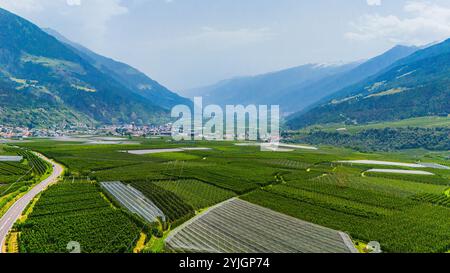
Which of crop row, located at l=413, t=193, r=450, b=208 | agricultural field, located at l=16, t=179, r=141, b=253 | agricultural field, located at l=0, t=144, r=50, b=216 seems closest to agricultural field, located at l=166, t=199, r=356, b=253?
agricultural field, located at l=16, t=179, r=141, b=253

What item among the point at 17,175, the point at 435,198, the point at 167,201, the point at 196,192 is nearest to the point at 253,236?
the point at 167,201

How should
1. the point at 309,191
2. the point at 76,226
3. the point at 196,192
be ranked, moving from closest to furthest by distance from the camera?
1. the point at 76,226
2. the point at 196,192
3. the point at 309,191

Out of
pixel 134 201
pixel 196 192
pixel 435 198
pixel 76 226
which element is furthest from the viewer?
pixel 196 192

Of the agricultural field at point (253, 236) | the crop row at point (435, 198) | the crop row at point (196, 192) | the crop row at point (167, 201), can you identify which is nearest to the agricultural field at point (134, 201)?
the crop row at point (167, 201)

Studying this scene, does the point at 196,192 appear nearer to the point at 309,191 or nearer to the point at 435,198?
the point at 309,191

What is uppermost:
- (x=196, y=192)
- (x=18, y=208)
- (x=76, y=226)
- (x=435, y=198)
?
(x=18, y=208)
